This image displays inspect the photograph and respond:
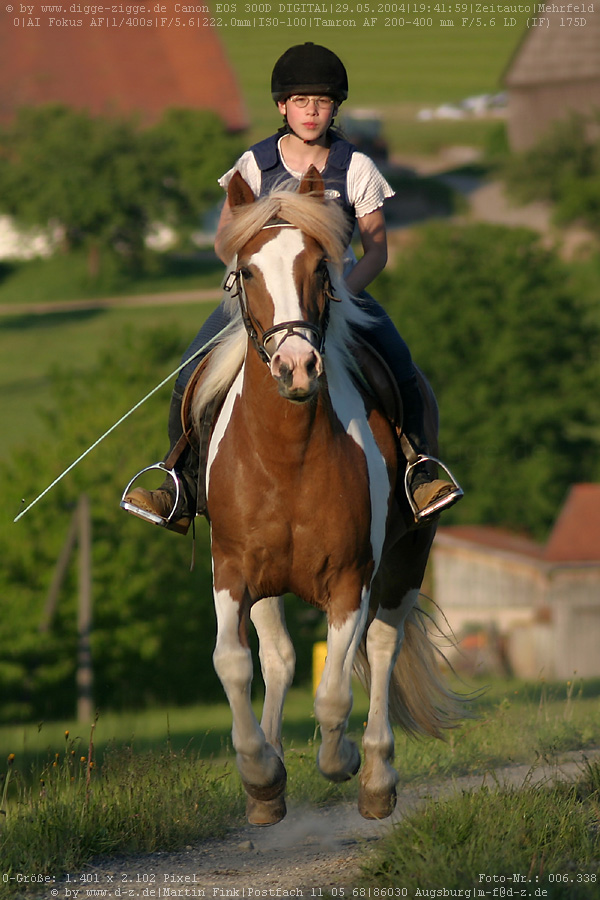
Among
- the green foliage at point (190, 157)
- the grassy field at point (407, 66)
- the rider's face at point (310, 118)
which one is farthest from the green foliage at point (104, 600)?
the grassy field at point (407, 66)

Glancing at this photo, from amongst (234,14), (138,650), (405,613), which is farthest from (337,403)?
(234,14)

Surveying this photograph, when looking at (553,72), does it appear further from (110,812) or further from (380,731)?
(110,812)

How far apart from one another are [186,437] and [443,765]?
312 centimetres

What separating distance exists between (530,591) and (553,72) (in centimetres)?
5592

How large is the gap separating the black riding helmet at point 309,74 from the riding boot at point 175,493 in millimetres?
1686

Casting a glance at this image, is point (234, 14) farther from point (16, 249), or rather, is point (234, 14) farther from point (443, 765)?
point (443, 765)

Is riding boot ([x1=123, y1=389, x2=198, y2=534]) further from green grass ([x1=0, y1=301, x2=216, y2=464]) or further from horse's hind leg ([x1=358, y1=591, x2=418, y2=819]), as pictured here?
green grass ([x1=0, y1=301, x2=216, y2=464])

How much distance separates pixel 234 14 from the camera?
95.1m

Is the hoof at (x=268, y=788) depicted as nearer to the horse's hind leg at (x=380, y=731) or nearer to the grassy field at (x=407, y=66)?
the horse's hind leg at (x=380, y=731)

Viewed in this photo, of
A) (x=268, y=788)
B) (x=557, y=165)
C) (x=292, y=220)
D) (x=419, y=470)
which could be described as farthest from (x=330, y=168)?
(x=557, y=165)

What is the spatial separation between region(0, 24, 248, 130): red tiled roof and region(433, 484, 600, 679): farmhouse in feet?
168

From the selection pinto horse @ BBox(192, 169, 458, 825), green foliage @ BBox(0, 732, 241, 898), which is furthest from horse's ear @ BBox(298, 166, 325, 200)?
green foliage @ BBox(0, 732, 241, 898)

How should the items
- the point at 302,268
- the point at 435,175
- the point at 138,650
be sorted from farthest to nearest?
1. the point at 435,175
2. the point at 138,650
3. the point at 302,268

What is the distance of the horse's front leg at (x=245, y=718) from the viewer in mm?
5719
